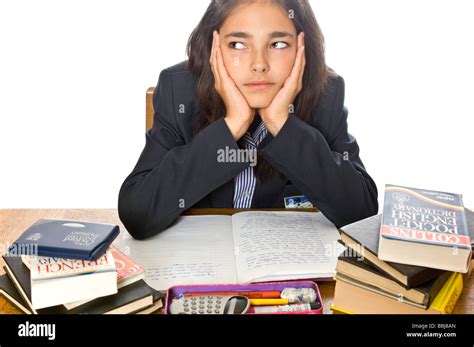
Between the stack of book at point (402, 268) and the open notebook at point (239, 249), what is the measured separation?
0.42 ft

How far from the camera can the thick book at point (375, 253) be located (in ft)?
3.34

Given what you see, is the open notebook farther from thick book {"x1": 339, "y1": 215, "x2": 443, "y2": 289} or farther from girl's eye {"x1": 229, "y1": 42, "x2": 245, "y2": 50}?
girl's eye {"x1": 229, "y1": 42, "x2": 245, "y2": 50}

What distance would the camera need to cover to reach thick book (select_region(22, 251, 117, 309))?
3.36 feet

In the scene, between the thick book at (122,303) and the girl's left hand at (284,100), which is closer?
the thick book at (122,303)

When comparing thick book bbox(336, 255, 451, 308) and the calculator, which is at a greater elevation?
thick book bbox(336, 255, 451, 308)

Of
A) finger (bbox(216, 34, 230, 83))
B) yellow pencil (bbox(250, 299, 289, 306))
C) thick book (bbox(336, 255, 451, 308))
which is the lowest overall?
yellow pencil (bbox(250, 299, 289, 306))

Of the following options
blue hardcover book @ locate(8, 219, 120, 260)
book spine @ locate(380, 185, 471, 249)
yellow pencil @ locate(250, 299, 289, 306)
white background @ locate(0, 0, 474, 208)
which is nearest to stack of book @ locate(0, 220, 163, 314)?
blue hardcover book @ locate(8, 219, 120, 260)

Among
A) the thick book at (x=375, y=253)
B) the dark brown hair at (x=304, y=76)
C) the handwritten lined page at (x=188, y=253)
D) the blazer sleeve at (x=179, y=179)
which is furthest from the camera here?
the dark brown hair at (x=304, y=76)

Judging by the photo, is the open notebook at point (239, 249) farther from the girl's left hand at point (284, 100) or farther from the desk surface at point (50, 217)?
the girl's left hand at point (284, 100)

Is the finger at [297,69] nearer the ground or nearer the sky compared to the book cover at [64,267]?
nearer the sky

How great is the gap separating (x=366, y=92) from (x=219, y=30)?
145 centimetres

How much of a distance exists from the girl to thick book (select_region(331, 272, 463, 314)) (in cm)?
44

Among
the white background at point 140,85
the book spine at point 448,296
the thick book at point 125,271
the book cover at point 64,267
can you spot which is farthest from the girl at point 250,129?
the white background at point 140,85
